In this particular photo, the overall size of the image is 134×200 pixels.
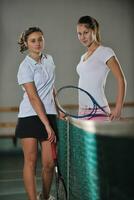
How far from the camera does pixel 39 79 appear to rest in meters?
2.45

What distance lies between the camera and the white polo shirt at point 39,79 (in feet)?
7.97

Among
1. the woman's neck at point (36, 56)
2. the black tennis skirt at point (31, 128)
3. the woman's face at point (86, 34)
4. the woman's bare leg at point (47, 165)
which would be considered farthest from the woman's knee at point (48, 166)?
the woman's face at point (86, 34)

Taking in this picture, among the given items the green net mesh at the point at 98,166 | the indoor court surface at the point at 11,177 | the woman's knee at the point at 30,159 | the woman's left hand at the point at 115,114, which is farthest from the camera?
the indoor court surface at the point at 11,177

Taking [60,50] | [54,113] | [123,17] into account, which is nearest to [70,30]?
[60,50]

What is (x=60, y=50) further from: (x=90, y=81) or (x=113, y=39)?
(x=90, y=81)

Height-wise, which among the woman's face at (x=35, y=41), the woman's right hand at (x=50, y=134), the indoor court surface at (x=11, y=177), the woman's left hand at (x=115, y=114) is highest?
the woman's face at (x=35, y=41)

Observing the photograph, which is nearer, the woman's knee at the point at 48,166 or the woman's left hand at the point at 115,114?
the woman's left hand at the point at 115,114

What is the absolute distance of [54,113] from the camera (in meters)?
2.55

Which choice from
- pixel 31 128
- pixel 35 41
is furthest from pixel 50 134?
pixel 35 41

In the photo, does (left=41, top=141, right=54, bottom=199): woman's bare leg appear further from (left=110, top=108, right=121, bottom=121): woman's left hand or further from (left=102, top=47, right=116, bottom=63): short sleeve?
(left=102, top=47, right=116, bottom=63): short sleeve

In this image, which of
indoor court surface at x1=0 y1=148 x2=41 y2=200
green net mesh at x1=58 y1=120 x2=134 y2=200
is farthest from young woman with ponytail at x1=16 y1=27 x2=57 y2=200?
indoor court surface at x1=0 y1=148 x2=41 y2=200

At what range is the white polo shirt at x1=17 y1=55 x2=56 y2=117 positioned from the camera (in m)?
2.43

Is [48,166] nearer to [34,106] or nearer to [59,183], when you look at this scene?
[59,183]

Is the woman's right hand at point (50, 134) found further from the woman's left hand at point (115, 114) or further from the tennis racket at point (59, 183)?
the woman's left hand at point (115, 114)
